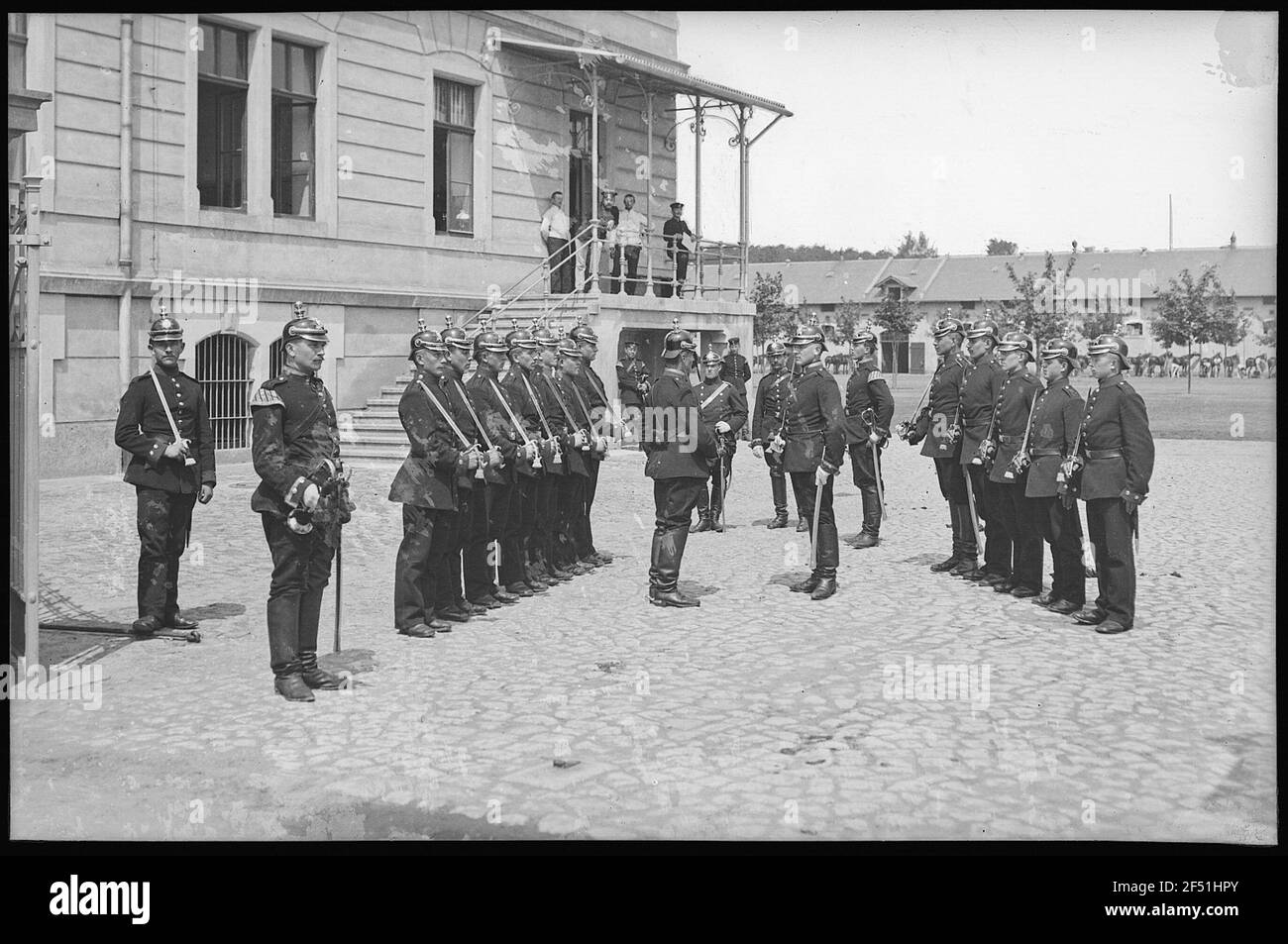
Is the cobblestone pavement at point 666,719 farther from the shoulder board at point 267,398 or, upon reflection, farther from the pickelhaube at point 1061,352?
the pickelhaube at point 1061,352

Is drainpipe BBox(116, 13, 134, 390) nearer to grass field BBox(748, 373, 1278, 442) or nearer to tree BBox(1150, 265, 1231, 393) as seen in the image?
tree BBox(1150, 265, 1231, 393)

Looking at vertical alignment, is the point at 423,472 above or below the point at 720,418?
below

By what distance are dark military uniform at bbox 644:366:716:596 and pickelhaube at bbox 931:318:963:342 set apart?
117 inches

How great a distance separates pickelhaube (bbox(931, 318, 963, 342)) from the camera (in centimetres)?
1147

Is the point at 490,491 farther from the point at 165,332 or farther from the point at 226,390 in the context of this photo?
the point at 226,390

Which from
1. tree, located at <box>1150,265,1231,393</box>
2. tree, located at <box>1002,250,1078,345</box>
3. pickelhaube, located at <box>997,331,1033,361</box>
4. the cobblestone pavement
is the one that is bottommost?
the cobblestone pavement

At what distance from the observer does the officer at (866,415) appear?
12867 millimetres

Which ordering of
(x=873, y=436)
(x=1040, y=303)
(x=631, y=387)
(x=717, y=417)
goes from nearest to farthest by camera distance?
(x=717, y=417), (x=873, y=436), (x=1040, y=303), (x=631, y=387)

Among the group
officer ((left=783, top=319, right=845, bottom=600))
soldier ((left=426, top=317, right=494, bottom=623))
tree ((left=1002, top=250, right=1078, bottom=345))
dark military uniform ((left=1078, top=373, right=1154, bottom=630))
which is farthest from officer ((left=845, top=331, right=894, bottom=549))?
soldier ((left=426, top=317, right=494, bottom=623))

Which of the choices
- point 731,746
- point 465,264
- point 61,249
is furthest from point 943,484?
point 61,249

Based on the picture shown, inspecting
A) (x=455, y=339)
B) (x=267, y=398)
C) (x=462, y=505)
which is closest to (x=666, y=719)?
(x=267, y=398)

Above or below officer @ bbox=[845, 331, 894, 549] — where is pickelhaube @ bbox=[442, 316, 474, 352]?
above

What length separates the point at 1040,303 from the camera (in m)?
17.1

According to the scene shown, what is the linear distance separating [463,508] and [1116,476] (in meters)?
4.38
